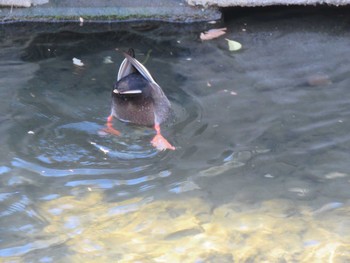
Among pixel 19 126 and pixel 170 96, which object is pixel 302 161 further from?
pixel 19 126

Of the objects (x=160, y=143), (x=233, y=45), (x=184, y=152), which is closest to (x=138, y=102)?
(x=160, y=143)

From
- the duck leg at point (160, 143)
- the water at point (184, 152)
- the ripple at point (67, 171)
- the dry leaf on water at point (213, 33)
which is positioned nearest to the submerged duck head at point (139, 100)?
the water at point (184, 152)

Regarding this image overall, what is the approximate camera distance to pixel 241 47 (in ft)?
20.8

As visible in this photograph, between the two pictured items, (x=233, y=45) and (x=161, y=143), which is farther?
(x=233, y=45)

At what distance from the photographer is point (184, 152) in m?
4.64

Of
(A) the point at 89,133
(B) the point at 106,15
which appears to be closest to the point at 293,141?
(A) the point at 89,133

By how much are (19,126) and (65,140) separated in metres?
0.47

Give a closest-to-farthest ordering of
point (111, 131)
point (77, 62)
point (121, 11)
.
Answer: point (111, 131), point (77, 62), point (121, 11)

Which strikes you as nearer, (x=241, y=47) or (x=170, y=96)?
(x=170, y=96)

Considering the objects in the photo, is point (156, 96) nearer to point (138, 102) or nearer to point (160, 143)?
point (138, 102)

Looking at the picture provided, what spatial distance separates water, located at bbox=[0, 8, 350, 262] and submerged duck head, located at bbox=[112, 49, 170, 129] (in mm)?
108

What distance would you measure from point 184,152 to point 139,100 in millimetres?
665

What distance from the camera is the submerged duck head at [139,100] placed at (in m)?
4.92

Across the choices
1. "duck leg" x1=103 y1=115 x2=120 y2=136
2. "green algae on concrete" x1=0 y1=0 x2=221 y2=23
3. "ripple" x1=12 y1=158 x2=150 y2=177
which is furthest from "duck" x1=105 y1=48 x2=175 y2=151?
"green algae on concrete" x1=0 y1=0 x2=221 y2=23
